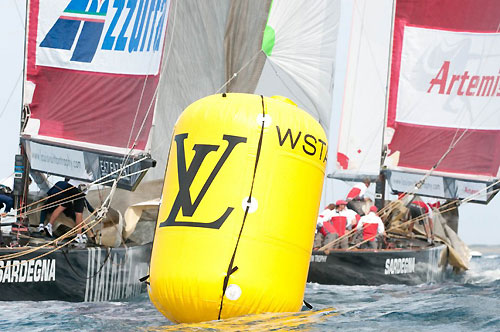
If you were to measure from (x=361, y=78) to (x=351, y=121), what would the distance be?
119 centimetres

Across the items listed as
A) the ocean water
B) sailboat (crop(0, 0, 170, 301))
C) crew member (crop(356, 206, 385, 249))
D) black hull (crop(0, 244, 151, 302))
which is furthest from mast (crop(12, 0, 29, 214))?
crew member (crop(356, 206, 385, 249))

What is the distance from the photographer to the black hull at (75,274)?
37.6 ft

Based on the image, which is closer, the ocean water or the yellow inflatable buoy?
the yellow inflatable buoy

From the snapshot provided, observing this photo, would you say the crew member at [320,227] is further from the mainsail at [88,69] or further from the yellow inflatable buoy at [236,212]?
the yellow inflatable buoy at [236,212]

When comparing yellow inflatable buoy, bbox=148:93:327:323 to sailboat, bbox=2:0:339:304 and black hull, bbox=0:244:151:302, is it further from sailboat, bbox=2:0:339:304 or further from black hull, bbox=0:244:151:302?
sailboat, bbox=2:0:339:304

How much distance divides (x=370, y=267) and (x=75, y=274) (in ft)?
19.2

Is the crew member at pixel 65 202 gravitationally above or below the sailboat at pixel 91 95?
below

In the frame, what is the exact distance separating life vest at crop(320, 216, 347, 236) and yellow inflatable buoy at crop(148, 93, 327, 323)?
7.66m

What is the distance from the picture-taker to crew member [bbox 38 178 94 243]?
13.2 meters

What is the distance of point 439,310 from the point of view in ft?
35.3

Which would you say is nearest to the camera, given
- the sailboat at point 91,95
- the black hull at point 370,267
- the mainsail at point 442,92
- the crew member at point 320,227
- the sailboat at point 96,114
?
the sailboat at point 96,114

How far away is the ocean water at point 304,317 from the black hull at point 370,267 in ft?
6.58

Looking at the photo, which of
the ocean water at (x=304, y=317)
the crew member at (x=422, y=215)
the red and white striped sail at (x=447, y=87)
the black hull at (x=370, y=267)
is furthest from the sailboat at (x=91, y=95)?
the red and white striped sail at (x=447, y=87)

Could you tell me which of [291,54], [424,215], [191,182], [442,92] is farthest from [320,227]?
[191,182]
